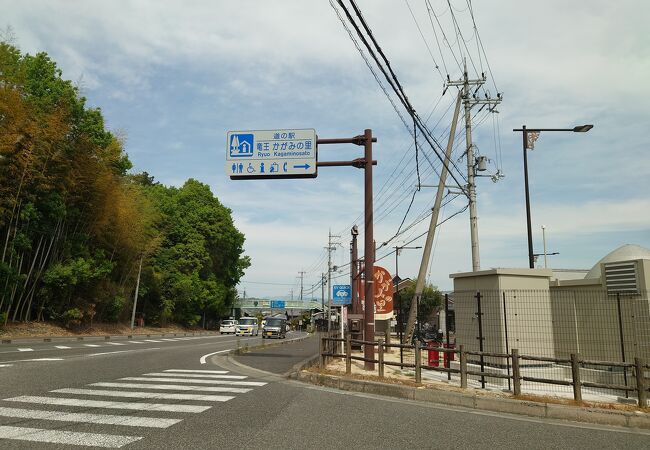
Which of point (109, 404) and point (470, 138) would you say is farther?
point (470, 138)

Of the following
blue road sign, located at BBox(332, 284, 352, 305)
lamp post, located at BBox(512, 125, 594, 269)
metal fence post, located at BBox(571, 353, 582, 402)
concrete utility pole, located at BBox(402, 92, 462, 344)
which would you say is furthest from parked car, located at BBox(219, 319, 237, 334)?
metal fence post, located at BBox(571, 353, 582, 402)

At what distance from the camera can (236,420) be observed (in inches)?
280

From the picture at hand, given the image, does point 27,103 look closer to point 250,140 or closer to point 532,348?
point 250,140

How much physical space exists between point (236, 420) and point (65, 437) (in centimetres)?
229

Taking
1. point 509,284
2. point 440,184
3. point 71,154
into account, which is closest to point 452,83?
point 440,184

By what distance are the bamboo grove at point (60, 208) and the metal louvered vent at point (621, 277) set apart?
25.8 metres

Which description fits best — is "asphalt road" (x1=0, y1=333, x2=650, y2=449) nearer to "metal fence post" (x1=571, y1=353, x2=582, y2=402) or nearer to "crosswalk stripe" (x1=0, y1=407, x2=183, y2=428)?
"crosswalk stripe" (x1=0, y1=407, x2=183, y2=428)

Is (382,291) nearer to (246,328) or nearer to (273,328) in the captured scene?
(273,328)

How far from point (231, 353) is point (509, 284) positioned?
1164 centimetres

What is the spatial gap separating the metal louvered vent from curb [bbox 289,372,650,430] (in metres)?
4.86

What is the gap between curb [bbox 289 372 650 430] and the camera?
8.03 m

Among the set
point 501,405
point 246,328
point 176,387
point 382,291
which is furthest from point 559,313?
point 246,328

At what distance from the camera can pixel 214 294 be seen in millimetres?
53688

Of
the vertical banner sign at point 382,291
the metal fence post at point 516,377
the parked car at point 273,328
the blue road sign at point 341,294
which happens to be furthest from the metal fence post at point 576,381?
the parked car at point 273,328
